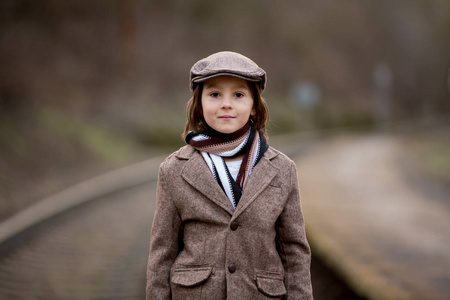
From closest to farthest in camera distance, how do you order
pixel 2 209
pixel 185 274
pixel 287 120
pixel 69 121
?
pixel 185 274 → pixel 2 209 → pixel 69 121 → pixel 287 120

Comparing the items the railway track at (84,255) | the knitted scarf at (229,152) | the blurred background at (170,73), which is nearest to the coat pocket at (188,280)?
the knitted scarf at (229,152)

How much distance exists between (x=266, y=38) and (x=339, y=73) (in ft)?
33.5

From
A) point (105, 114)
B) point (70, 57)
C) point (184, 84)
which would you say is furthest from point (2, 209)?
point (184, 84)

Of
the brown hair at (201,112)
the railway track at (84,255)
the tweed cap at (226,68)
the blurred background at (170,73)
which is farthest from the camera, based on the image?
the blurred background at (170,73)

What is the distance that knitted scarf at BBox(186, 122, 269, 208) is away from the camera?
6.98 feet

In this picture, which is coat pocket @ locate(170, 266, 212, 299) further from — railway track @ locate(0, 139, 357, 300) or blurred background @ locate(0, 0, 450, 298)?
railway track @ locate(0, 139, 357, 300)

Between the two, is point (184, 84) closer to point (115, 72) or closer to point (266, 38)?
point (115, 72)

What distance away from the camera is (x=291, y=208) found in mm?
2188

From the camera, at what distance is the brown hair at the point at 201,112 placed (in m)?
2.23

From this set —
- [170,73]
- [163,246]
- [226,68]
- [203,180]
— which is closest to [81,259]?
[163,246]

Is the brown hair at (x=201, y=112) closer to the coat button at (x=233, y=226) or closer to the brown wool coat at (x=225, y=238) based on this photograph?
the brown wool coat at (x=225, y=238)

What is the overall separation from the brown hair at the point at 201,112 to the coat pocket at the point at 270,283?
26.0 inches

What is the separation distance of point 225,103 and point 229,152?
0.22m

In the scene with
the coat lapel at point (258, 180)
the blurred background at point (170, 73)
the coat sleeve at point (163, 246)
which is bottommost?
the coat sleeve at point (163, 246)
